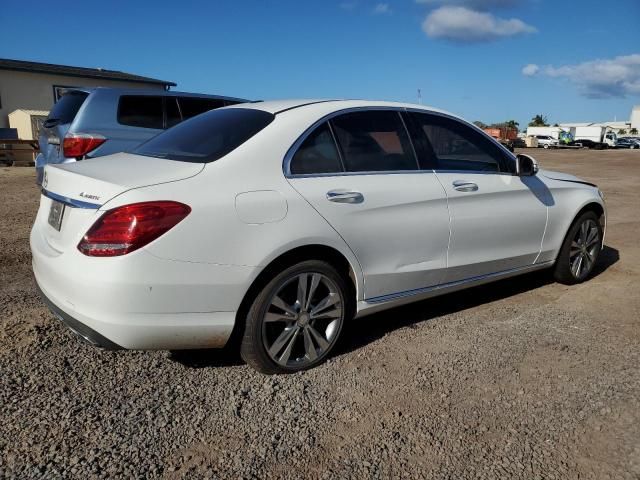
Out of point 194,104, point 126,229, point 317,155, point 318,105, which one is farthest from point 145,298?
point 194,104

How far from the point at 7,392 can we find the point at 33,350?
1.70 feet

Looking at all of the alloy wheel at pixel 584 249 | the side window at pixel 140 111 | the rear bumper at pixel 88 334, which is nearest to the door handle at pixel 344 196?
the rear bumper at pixel 88 334

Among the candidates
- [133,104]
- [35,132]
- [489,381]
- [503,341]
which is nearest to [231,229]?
[489,381]

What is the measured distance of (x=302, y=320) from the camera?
10.6ft

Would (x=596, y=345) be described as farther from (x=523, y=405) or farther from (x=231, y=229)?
(x=231, y=229)

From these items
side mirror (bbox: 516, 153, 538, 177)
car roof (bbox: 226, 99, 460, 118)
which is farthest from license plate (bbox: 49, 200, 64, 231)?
side mirror (bbox: 516, 153, 538, 177)

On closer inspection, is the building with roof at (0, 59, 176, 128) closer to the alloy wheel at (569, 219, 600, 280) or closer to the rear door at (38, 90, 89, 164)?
the rear door at (38, 90, 89, 164)

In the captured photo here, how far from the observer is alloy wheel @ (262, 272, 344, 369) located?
3.13 meters

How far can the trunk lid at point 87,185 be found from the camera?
108 inches

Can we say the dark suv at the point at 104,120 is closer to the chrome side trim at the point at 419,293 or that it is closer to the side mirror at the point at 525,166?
the chrome side trim at the point at 419,293

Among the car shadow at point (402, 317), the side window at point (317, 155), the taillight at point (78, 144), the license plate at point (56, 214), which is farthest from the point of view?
the taillight at point (78, 144)

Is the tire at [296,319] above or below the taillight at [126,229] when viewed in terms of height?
below

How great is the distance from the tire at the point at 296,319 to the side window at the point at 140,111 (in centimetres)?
481

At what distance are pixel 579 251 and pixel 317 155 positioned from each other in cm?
308
